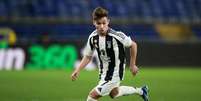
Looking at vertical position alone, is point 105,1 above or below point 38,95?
above

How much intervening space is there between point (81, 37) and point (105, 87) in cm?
1642

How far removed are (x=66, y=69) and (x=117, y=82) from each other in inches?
540

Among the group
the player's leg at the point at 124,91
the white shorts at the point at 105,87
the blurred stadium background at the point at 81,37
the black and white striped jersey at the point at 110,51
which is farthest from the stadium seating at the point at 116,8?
the white shorts at the point at 105,87

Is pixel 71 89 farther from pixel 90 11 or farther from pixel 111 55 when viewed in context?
pixel 90 11

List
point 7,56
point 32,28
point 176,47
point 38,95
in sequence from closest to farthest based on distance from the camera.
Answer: point 38,95 < point 7,56 < point 176,47 < point 32,28

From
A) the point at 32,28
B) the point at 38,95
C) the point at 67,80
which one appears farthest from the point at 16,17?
the point at 38,95

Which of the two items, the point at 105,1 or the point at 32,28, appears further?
the point at 105,1

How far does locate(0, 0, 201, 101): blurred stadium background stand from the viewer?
762 inches

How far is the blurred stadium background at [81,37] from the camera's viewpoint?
19344mm

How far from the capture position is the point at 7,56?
2219 centimetres

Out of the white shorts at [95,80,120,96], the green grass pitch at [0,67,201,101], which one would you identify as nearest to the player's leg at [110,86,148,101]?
the white shorts at [95,80,120,96]

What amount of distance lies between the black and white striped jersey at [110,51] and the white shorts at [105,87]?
0.06 metres

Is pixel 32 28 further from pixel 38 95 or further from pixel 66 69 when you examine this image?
pixel 38 95

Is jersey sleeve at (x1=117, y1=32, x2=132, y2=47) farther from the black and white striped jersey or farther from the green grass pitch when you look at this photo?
the green grass pitch
